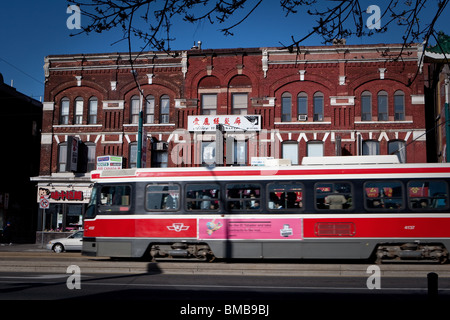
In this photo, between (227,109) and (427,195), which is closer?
(427,195)

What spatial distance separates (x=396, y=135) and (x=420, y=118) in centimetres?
188

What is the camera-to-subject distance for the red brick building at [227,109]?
3006 cm

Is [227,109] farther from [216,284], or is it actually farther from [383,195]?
[216,284]

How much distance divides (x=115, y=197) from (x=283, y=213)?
627cm

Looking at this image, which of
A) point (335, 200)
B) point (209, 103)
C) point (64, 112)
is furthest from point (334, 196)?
point (64, 112)

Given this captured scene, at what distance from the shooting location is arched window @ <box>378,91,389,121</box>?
30.3 metres

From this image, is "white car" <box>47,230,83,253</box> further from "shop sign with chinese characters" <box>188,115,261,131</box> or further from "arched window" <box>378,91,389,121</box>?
"arched window" <box>378,91,389,121</box>

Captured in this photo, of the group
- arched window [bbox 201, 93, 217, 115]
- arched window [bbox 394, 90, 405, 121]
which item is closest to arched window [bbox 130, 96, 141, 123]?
arched window [bbox 201, 93, 217, 115]

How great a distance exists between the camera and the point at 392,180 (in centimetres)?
1574

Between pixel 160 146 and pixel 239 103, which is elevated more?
pixel 239 103

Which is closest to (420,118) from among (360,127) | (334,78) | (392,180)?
(360,127)

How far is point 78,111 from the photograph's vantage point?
33.2m

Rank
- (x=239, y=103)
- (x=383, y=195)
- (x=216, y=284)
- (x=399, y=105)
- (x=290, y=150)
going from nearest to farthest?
1. (x=216, y=284)
2. (x=383, y=195)
3. (x=399, y=105)
4. (x=290, y=150)
5. (x=239, y=103)
